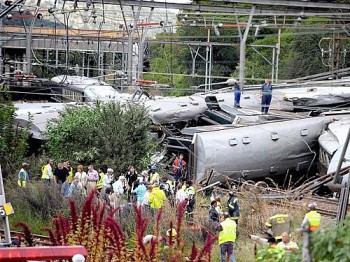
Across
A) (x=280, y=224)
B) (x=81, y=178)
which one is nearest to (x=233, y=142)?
(x=81, y=178)

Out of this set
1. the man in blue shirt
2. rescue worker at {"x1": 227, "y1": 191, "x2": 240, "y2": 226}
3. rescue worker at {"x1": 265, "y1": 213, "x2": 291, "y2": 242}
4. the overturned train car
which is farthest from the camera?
the man in blue shirt

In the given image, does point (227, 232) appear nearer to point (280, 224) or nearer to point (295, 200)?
point (280, 224)

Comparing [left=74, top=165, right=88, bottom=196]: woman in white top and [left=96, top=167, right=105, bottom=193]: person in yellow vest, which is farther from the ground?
[left=74, top=165, right=88, bottom=196]: woman in white top

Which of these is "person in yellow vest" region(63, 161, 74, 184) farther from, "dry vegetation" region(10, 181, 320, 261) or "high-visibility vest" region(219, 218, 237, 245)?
"high-visibility vest" region(219, 218, 237, 245)

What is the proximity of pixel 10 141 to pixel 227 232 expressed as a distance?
14117mm

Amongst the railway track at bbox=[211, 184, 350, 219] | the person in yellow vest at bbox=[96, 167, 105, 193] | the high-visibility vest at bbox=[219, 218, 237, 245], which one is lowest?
the person in yellow vest at bbox=[96, 167, 105, 193]

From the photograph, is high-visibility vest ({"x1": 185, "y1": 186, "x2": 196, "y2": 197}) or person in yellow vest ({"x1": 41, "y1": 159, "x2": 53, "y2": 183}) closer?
high-visibility vest ({"x1": 185, "y1": 186, "x2": 196, "y2": 197})

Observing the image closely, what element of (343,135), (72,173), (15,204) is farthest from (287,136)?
(15,204)

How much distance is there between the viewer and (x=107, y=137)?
30891 millimetres

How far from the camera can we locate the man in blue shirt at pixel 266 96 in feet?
110

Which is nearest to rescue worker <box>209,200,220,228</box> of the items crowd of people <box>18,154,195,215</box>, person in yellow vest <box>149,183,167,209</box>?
crowd of people <box>18,154,195,215</box>

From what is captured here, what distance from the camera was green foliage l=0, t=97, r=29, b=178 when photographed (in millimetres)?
30984

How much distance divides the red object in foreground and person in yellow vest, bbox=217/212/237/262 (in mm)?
8410

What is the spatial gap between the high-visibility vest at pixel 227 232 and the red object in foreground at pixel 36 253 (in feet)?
27.6
